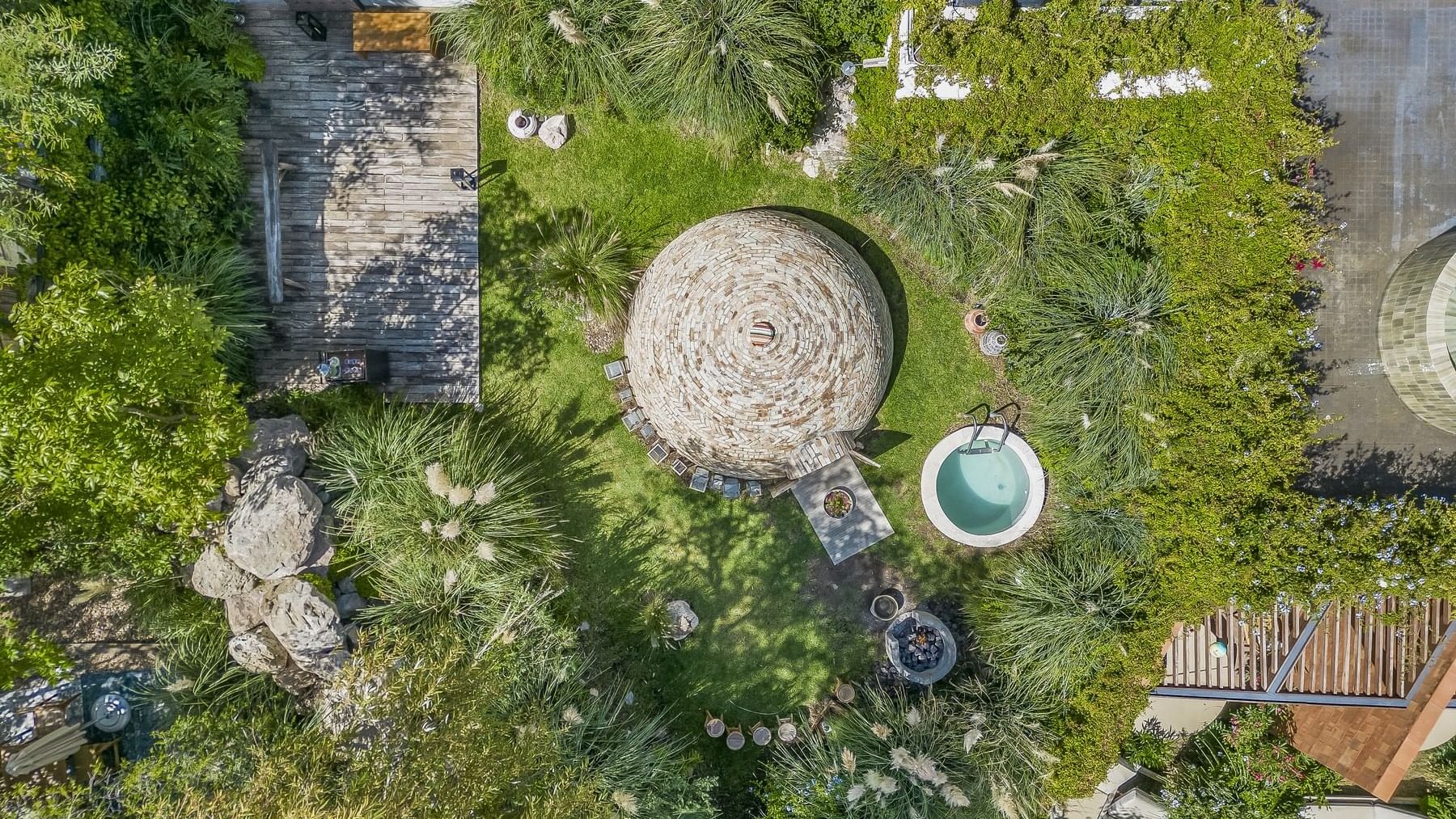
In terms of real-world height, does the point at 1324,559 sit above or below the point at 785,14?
below

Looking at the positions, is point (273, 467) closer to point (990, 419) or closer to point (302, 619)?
point (302, 619)

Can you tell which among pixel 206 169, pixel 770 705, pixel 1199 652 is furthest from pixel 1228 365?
pixel 206 169

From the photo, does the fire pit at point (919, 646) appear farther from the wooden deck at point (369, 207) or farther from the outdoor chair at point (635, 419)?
the wooden deck at point (369, 207)

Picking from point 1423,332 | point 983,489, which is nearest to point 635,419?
point 983,489

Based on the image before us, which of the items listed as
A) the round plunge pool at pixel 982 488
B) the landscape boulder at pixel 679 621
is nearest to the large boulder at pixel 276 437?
the landscape boulder at pixel 679 621

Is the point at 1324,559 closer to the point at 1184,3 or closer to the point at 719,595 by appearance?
the point at 1184,3

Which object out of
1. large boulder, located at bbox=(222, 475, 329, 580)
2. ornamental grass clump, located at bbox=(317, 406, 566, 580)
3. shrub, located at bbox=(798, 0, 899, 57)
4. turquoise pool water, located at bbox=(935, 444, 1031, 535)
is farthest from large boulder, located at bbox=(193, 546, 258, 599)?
shrub, located at bbox=(798, 0, 899, 57)
